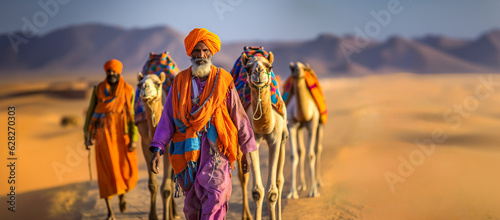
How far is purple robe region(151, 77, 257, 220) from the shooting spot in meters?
4.39

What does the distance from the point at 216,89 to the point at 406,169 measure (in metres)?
6.88

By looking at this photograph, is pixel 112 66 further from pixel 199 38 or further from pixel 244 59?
pixel 199 38

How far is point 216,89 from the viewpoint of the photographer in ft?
14.6

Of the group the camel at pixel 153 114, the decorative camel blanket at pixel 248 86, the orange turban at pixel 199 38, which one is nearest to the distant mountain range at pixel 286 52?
the camel at pixel 153 114

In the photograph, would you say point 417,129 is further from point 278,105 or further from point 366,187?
point 278,105

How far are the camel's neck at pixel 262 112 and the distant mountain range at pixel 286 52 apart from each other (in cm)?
5862

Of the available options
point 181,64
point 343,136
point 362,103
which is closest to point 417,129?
point 343,136

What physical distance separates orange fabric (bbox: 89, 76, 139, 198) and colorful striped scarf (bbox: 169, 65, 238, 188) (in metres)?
2.80

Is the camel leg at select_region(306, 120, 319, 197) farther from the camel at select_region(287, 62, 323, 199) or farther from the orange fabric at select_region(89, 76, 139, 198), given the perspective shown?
the orange fabric at select_region(89, 76, 139, 198)

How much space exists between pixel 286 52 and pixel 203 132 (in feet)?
301

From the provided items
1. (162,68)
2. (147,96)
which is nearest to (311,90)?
(162,68)

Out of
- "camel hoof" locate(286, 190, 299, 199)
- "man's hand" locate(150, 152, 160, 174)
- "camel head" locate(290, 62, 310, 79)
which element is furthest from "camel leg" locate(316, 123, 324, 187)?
"man's hand" locate(150, 152, 160, 174)

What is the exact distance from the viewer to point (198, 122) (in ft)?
14.3

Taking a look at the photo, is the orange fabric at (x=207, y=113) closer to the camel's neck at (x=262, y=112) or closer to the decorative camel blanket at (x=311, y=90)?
the camel's neck at (x=262, y=112)
